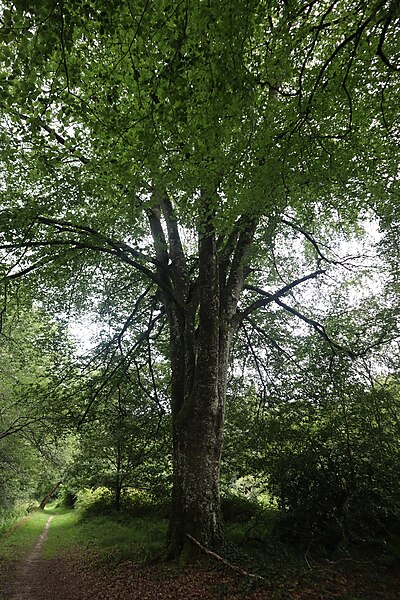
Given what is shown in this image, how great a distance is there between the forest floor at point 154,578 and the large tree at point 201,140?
2.20ft

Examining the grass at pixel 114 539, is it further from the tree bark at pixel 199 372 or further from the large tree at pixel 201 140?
the large tree at pixel 201 140

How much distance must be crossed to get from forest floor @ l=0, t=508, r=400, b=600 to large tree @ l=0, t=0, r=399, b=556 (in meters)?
0.67

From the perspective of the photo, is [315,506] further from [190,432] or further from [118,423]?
[118,423]

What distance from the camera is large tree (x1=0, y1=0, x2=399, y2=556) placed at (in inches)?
153

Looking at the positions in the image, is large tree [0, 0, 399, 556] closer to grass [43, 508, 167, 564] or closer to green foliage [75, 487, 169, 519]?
grass [43, 508, 167, 564]

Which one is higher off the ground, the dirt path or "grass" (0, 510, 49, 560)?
the dirt path

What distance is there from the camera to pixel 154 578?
562cm

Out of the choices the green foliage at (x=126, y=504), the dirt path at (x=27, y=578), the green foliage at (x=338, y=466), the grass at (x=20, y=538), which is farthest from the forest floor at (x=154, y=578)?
the grass at (x=20, y=538)

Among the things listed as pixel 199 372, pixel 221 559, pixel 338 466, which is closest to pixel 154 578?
pixel 221 559

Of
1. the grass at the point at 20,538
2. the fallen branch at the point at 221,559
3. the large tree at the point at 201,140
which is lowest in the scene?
the grass at the point at 20,538

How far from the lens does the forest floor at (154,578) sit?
15.0 ft

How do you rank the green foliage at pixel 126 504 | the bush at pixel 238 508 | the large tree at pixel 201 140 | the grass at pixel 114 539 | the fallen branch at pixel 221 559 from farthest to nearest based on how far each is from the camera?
the green foliage at pixel 126 504 → the bush at pixel 238 508 → the grass at pixel 114 539 → the fallen branch at pixel 221 559 → the large tree at pixel 201 140

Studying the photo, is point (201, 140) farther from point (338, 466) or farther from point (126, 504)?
point (126, 504)

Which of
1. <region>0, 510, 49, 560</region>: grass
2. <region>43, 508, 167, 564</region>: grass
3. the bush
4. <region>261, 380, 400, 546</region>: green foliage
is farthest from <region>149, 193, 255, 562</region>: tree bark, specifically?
<region>0, 510, 49, 560</region>: grass
